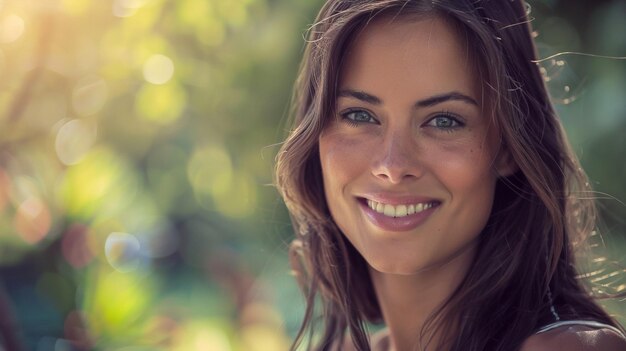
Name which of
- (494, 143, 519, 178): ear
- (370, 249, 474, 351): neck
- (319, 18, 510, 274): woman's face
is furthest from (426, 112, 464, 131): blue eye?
(370, 249, 474, 351): neck

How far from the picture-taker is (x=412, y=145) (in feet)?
7.06

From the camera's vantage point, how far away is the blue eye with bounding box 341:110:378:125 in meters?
2.24

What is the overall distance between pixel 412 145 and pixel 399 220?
0.18 m

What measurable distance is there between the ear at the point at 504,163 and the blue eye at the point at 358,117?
0.29m

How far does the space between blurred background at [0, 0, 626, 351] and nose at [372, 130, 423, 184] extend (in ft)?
1.68

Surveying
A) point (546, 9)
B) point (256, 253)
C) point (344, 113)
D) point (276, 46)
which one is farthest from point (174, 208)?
point (344, 113)

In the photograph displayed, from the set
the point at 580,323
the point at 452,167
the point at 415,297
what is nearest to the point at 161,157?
the point at 415,297

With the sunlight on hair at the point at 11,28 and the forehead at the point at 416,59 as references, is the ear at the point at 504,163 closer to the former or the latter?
the forehead at the point at 416,59

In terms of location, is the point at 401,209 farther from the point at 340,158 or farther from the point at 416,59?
the point at 416,59

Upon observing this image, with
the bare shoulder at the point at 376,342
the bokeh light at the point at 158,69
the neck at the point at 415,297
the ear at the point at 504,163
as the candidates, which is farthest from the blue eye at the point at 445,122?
the bokeh light at the point at 158,69

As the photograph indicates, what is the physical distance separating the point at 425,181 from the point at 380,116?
18 centimetres

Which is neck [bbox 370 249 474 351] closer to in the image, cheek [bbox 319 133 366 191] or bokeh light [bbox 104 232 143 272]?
cheek [bbox 319 133 366 191]

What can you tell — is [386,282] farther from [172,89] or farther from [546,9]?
[546,9]

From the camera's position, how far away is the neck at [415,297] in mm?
2391
